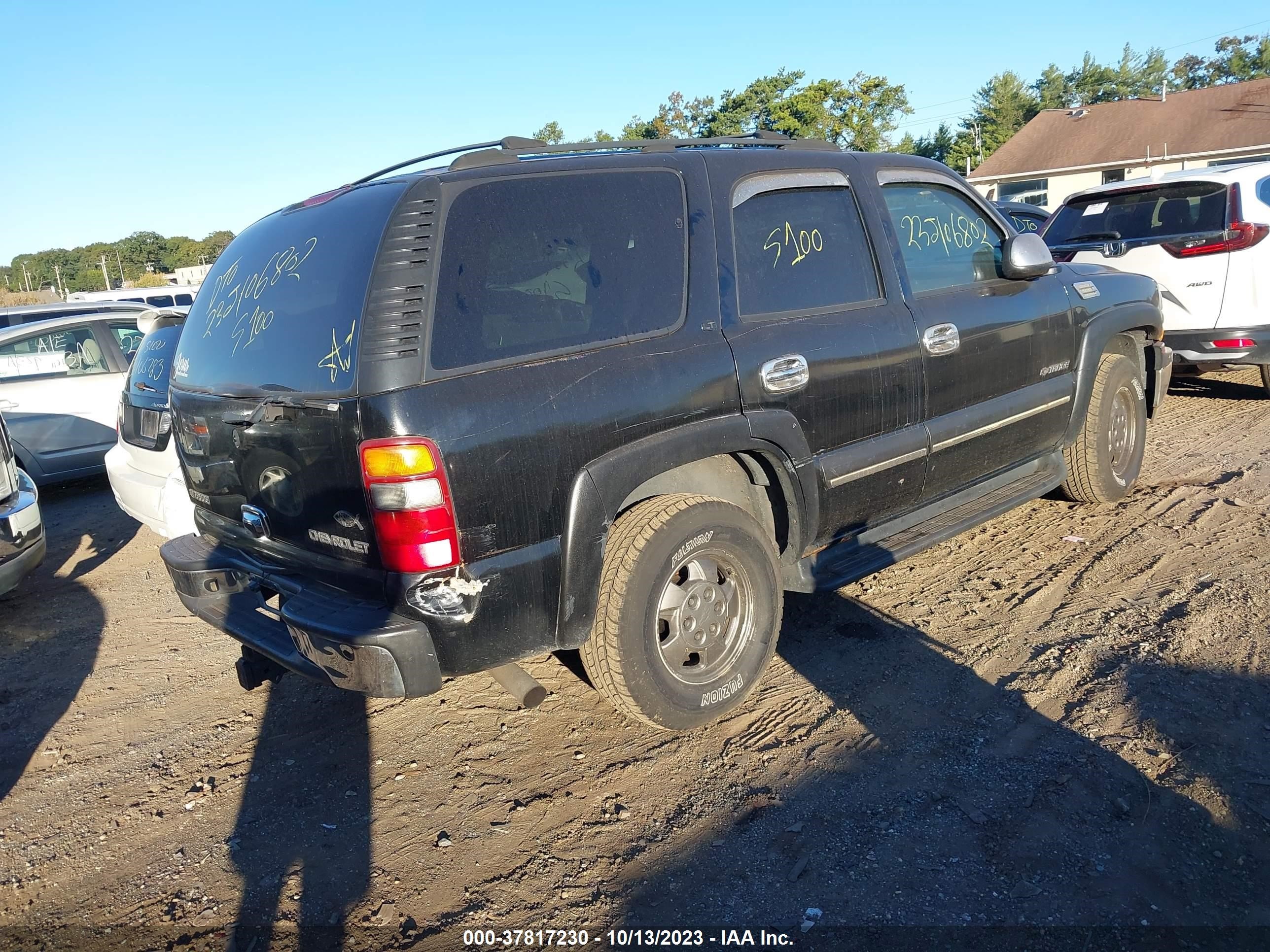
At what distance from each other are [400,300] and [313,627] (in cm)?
102

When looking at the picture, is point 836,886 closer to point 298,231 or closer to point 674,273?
point 674,273

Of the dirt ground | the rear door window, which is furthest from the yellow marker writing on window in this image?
the rear door window

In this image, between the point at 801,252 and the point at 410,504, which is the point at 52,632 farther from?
the point at 801,252

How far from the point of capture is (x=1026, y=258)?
4.37 metres

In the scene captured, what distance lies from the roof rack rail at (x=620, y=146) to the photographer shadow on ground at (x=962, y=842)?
7.36 feet

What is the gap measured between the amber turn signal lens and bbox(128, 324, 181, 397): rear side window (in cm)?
339

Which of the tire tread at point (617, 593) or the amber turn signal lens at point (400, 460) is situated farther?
the tire tread at point (617, 593)

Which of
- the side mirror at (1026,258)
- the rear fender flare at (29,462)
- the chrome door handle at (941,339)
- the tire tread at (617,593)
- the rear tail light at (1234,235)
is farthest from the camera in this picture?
the rear fender flare at (29,462)

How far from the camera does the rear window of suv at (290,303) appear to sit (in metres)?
2.80

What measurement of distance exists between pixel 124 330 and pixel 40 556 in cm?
426

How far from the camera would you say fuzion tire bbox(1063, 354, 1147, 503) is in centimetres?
513

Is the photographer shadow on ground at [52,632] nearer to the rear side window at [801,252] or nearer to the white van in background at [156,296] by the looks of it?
the rear side window at [801,252]

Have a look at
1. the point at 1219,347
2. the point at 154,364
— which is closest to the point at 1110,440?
the point at 1219,347

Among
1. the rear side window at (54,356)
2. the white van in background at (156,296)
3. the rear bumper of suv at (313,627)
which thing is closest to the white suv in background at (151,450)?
the rear bumper of suv at (313,627)
